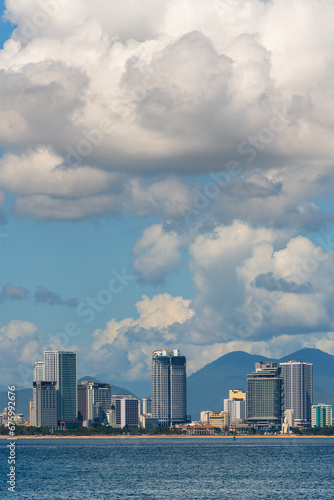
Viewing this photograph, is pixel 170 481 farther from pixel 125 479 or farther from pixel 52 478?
pixel 52 478

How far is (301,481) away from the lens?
604 feet

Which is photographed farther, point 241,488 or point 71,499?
point 241,488

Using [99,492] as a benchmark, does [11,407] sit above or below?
above

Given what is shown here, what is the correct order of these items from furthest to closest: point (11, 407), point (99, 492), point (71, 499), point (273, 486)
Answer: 1. point (273, 486)
2. point (99, 492)
3. point (71, 499)
4. point (11, 407)

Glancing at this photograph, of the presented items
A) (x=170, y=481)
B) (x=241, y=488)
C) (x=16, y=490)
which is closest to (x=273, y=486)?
(x=241, y=488)

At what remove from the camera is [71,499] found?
149 meters

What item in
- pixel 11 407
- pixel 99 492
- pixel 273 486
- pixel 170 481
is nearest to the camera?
pixel 11 407

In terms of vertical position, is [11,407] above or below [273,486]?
above

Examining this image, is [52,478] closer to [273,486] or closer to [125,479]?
[125,479]

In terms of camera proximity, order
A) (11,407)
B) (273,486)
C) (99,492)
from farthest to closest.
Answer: (273,486) → (99,492) → (11,407)

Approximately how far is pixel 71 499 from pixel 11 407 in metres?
23.1

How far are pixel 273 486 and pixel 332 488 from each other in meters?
10.8

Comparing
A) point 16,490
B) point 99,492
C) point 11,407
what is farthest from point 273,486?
point 11,407

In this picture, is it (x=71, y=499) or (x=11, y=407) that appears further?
(x=71, y=499)
